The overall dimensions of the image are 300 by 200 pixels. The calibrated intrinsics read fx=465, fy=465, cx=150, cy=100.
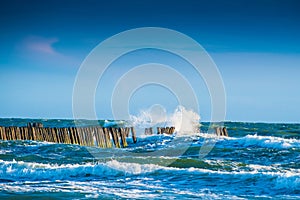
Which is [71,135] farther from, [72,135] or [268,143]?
[268,143]

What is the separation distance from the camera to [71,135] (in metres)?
26.9

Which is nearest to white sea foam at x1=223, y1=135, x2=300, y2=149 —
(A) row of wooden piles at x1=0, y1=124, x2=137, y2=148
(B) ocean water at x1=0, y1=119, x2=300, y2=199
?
(B) ocean water at x1=0, y1=119, x2=300, y2=199

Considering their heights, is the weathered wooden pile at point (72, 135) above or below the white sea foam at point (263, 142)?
above

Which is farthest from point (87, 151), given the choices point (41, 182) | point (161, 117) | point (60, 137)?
point (161, 117)

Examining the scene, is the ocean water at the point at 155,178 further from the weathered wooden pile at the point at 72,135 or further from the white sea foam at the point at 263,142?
the weathered wooden pile at the point at 72,135

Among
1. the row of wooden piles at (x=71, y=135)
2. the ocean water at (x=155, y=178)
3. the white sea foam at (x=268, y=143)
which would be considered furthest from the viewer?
the row of wooden piles at (x=71, y=135)

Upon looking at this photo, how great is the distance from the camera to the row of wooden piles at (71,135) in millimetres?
27016

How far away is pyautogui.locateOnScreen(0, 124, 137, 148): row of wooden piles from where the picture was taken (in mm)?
27016

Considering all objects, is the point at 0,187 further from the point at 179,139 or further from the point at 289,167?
the point at 179,139

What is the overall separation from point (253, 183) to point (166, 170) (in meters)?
2.93

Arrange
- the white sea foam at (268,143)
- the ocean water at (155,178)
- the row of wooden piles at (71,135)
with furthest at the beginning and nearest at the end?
the row of wooden piles at (71,135), the white sea foam at (268,143), the ocean water at (155,178)

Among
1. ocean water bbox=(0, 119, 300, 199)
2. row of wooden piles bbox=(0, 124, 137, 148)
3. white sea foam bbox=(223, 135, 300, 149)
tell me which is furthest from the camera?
row of wooden piles bbox=(0, 124, 137, 148)

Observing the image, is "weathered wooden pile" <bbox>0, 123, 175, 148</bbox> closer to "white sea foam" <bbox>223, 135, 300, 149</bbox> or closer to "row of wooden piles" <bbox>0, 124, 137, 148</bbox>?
"row of wooden piles" <bbox>0, 124, 137, 148</bbox>

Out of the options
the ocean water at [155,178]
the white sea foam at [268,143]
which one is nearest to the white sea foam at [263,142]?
the white sea foam at [268,143]
